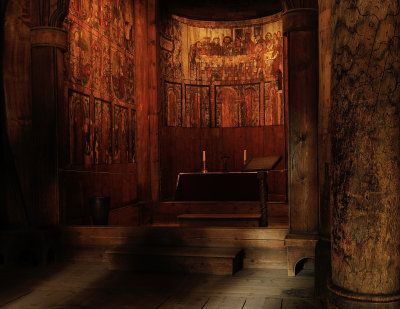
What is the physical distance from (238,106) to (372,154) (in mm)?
7873

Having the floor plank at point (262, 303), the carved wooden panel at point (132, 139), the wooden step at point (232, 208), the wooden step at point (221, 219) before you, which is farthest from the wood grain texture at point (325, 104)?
the carved wooden panel at point (132, 139)

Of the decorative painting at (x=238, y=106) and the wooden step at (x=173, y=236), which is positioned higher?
the decorative painting at (x=238, y=106)

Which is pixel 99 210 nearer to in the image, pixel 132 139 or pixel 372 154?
pixel 132 139

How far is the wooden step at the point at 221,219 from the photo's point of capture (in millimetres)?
6993

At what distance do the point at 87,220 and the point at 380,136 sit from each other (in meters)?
5.45

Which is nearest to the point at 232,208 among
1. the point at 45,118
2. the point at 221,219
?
the point at 221,219

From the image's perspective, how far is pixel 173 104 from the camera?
400 inches

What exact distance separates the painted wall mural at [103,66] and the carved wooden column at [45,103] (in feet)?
2.57

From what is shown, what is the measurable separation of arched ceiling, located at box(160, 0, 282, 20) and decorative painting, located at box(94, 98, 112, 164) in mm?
3400

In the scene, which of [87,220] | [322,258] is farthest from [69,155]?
[322,258]

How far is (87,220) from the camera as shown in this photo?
723 cm

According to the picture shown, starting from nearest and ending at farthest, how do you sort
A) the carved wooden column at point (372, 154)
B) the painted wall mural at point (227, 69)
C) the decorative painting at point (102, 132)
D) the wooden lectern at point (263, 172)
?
the carved wooden column at point (372, 154)
the wooden lectern at point (263, 172)
the decorative painting at point (102, 132)
the painted wall mural at point (227, 69)

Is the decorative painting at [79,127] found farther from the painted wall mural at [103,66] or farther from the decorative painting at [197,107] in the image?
the decorative painting at [197,107]

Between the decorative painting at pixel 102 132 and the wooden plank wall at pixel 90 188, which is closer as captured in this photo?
the wooden plank wall at pixel 90 188
